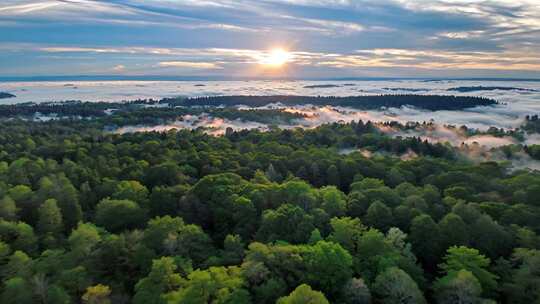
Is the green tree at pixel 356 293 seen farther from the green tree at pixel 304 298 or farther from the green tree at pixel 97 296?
the green tree at pixel 97 296

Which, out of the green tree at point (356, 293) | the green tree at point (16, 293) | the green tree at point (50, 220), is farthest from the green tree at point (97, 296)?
the green tree at point (356, 293)

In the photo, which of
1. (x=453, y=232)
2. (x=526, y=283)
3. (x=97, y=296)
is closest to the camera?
(x=97, y=296)

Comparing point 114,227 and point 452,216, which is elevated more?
point 452,216

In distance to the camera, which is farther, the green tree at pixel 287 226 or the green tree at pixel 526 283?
the green tree at pixel 287 226

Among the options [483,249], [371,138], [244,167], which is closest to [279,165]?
[244,167]

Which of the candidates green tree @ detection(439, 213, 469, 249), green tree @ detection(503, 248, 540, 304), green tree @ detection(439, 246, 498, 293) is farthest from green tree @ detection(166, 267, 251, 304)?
green tree @ detection(439, 213, 469, 249)

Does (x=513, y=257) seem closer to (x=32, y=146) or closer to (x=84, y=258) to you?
(x=84, y=258)

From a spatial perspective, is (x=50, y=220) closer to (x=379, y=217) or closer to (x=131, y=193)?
(x=131, y=193)

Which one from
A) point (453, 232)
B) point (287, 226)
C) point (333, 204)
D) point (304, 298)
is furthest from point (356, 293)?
point (333, 204)
